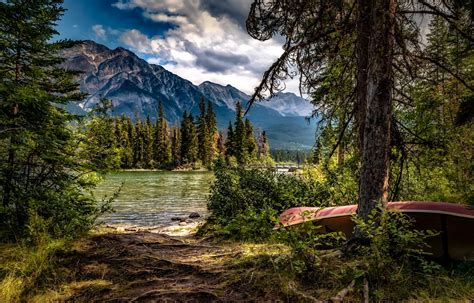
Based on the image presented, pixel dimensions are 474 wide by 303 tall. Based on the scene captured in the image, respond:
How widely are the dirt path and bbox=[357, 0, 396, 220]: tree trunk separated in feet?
8.86

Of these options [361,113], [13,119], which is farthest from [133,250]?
[361,113]

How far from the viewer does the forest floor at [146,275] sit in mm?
4258

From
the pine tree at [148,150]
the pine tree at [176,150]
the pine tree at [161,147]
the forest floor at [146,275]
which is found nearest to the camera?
the forest floor at [146,275]

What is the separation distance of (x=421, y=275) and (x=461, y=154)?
8662 mm

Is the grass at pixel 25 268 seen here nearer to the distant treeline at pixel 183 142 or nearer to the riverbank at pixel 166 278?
the riverbank at pixel 166 278

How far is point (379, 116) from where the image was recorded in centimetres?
549

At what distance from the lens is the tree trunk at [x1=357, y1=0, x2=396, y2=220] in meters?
5.42

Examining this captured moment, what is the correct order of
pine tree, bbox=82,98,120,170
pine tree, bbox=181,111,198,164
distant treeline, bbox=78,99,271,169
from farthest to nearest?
pine tree, bbox=181,111,198,164
distant treeline, bbox=78,99,271,169
pine tree, bbox=82,98,120,170

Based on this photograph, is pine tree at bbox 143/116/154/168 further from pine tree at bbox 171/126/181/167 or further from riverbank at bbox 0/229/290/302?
riverbank at bbox 0/229/290/302

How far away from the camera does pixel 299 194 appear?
12.0 meters

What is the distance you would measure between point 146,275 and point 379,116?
474cm

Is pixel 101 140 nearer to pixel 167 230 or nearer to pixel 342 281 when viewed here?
pixel 167 230

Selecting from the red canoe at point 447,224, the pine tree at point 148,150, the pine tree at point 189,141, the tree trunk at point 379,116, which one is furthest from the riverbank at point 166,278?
the pine tree at point 148,150

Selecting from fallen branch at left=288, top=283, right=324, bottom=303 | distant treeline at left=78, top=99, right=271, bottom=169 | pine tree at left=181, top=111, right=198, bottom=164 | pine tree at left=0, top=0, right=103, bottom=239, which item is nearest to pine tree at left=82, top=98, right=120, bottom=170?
pine tree at left=0, top=0, right=103, bottom=239
